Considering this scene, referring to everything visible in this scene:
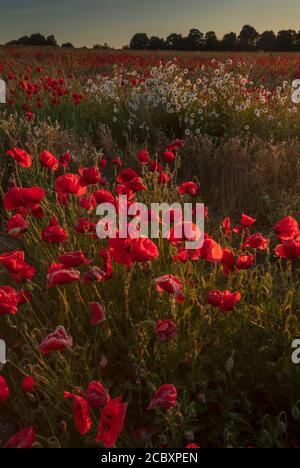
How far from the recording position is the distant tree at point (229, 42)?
44406 millimetres

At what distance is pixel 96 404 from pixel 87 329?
1.09m

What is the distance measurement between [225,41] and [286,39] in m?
5.16

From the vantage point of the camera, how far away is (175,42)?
4341 cm

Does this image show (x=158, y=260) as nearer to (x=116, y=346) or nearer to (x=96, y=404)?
(x=116, y=346)

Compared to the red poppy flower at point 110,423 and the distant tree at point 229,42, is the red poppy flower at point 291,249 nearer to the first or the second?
the red poppy flower at point 110,423

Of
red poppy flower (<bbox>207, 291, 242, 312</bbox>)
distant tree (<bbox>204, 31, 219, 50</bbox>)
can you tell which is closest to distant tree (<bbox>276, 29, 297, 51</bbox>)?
distant tree (<bbox>204, 31, 219, 50</bbox>)

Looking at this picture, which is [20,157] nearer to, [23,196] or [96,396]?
[23,196]


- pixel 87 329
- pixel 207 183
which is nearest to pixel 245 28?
pixel 207 183

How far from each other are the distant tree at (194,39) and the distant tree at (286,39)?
6921mm

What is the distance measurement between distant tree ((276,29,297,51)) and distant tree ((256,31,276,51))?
28.6 inches

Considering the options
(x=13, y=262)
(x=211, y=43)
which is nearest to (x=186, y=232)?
(x=13, y=262)

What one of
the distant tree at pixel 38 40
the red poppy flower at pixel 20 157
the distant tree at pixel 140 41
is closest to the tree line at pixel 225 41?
the distant tree at pixel 140 41

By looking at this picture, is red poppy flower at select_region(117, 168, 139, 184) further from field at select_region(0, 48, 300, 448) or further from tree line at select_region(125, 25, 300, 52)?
tree line at select_region(125, 25, 300, 52)

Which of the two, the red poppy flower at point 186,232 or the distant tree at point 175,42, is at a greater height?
the distant tree at point 175,42
